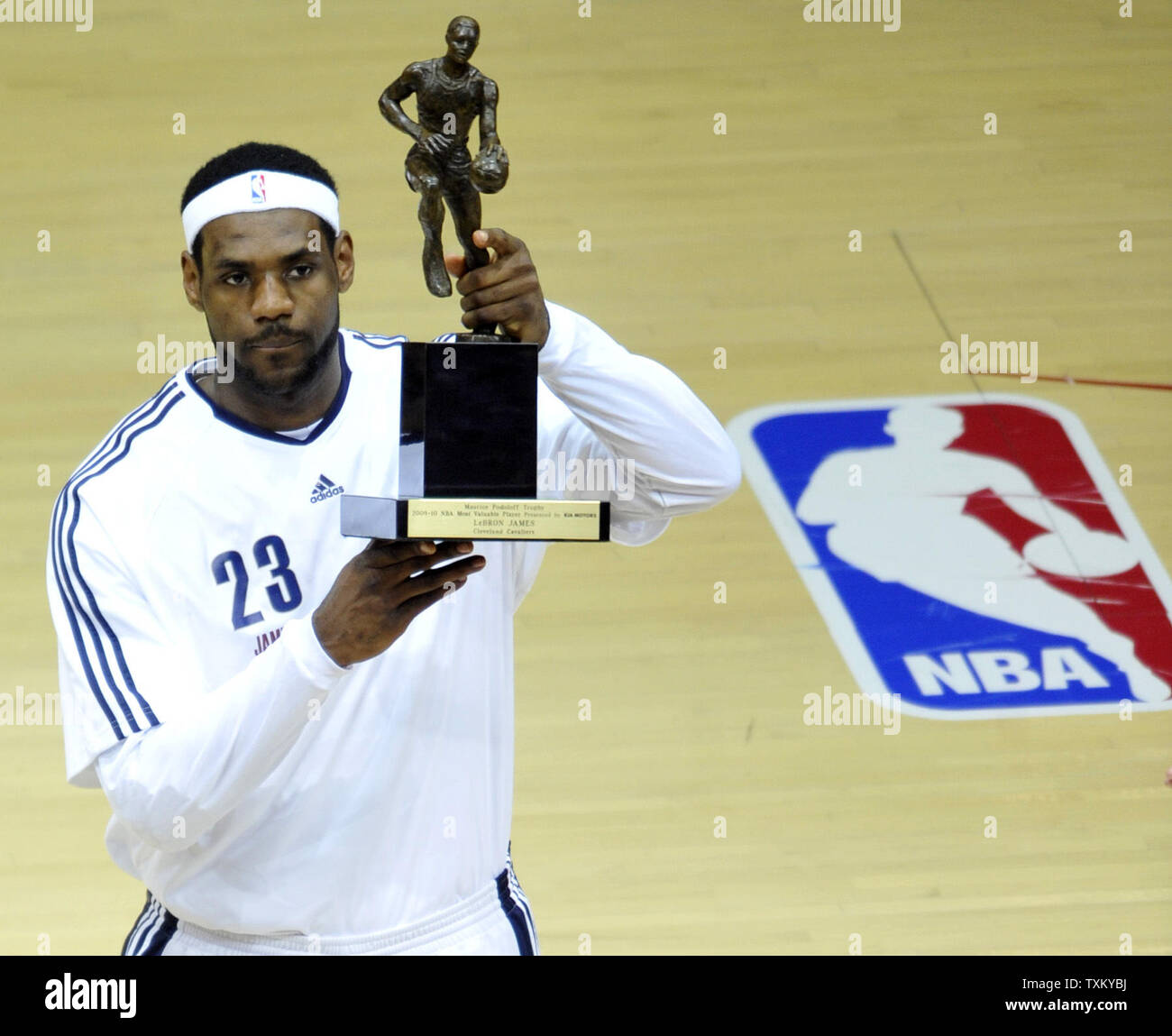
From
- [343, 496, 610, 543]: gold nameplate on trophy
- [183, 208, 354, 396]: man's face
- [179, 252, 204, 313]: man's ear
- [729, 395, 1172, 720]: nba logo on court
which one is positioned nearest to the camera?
[343, 496, 610, 543]: gold nameplate on trophy

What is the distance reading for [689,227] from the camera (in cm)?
523

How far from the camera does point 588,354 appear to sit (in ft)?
7.50

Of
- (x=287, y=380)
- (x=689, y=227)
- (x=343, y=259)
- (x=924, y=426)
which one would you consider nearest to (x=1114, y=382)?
(x=924, y=426)

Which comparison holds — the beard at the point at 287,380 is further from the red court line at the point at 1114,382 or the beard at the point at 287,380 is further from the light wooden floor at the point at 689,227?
the red court line at the point at 1114,382

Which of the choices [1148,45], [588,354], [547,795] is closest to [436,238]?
[588,354]

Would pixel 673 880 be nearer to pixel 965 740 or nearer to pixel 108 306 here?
pixel 965 740

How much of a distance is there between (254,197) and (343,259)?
184mm

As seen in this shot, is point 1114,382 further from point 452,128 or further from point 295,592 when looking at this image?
point 295,592

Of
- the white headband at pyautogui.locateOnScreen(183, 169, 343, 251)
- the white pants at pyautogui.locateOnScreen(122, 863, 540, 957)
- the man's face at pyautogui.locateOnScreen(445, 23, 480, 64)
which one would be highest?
the man's face at pyautogui.locateOnScreen(445, 23, 480, 64)

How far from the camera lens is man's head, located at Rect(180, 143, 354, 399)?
231cm

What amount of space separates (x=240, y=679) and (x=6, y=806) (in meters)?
2.95

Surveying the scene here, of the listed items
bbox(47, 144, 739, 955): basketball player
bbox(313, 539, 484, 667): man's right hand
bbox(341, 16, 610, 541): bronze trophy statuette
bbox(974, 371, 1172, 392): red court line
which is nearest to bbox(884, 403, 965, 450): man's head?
bbox(974, 371, 1172, 392): red court line

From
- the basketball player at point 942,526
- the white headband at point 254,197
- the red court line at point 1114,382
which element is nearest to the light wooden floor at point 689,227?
the red court line at point 1114,382

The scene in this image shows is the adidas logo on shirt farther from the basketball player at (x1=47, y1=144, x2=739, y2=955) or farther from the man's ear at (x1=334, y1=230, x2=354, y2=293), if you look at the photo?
the man's ear at (x1=334, y1=230, x2=354, y2=293)
